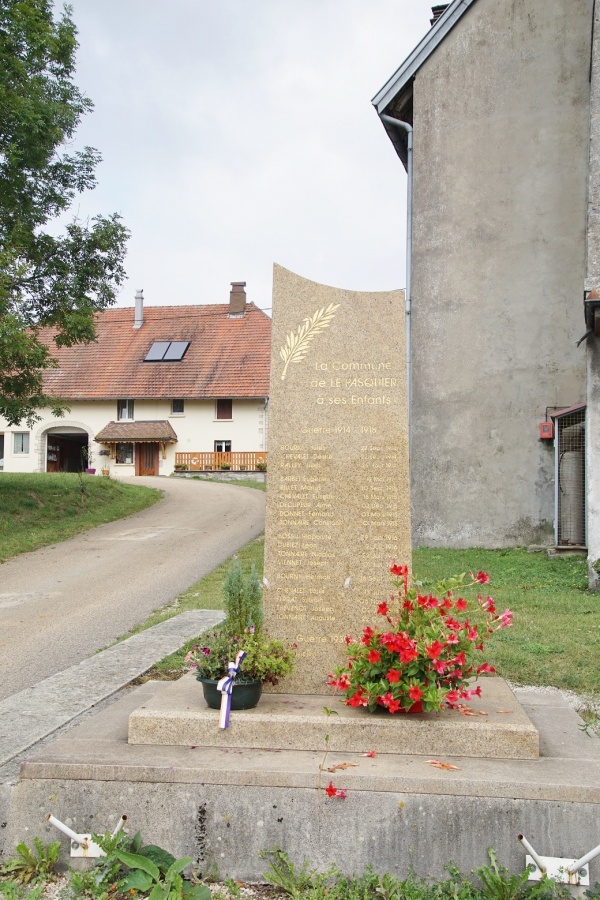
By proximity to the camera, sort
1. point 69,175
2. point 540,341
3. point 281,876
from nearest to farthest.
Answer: point 281,876 → point 540,341 → point 69,175

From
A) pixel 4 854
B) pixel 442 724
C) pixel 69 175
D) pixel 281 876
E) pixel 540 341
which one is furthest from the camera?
pixel 69 175

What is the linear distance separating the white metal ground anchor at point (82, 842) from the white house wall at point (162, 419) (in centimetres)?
3130

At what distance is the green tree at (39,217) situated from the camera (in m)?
14.2

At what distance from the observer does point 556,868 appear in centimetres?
335

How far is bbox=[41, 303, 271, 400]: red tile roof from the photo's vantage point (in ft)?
118

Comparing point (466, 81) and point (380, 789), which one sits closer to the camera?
point (380, 789)

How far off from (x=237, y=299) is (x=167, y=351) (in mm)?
4264

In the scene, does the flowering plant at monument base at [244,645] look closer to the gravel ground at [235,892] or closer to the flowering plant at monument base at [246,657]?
the flowering plant at monument base at [246,657]

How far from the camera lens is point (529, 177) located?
14.1m

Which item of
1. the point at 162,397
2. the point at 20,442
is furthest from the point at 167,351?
the point at 20,442

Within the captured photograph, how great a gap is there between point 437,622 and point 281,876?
1378 mm

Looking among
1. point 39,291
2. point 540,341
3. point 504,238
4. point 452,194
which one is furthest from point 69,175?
point 540,341

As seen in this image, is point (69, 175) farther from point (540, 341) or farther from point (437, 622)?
point (437, 622)

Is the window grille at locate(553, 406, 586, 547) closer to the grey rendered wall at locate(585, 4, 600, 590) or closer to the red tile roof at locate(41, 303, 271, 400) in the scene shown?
the grey rendered wall at locate(585, 4, 600, 590)
